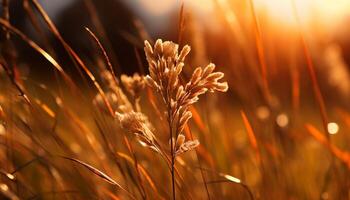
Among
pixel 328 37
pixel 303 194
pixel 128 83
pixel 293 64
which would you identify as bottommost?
pixel 303 194

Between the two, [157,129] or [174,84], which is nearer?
[174,84]

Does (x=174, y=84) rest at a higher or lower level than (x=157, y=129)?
lower

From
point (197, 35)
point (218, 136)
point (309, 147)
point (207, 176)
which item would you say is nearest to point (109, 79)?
point (207, 176)

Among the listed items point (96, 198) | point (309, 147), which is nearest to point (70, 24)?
point (309, 147)

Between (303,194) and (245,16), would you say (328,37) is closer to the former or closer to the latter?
(245,16)

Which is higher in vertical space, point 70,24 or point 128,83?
point 70,24

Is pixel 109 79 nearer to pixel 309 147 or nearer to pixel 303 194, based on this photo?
pixel 303 194

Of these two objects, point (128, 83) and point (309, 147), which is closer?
point (128, 83)

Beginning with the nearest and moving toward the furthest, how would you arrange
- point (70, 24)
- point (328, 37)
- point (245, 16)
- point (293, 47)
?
1. point (245, 16)
2. point (293, 47)
3. point (328, 37)
4. point (70, 24)

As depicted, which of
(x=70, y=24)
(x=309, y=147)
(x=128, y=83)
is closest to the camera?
(x=128, y=83)
